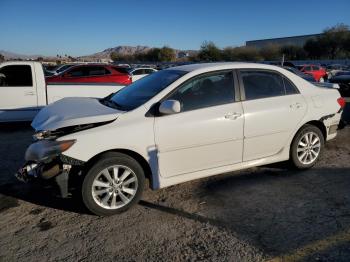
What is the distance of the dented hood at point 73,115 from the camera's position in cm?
390

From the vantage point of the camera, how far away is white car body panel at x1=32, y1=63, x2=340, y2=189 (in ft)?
12.8

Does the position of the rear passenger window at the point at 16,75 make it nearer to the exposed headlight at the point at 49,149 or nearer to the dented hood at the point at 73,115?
the dented hood at the point at 73,115

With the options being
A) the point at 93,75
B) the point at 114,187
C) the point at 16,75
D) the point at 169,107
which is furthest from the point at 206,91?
the point at 93,75

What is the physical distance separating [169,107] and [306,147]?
2474mm

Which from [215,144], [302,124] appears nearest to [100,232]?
[215,144]

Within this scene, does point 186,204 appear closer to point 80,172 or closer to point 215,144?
point 215,144

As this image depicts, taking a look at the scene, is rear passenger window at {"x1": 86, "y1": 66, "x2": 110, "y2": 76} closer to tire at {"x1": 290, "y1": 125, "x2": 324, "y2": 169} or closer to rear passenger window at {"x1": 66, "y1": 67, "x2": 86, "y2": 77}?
rear passenger window at {"x1": 66, "y1": 67, "x2": 86, "y2": 77}

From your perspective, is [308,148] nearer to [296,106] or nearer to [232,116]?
[296,106]

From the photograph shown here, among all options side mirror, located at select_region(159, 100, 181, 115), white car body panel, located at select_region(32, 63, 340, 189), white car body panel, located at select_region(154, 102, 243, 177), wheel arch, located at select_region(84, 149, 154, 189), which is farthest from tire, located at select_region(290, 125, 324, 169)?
wheel arch, located at select_region(84, 149, 154, 189)

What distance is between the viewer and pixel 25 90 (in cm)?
856

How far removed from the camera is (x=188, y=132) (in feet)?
13.7

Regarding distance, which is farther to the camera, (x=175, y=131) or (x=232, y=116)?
(x=232, y=116)

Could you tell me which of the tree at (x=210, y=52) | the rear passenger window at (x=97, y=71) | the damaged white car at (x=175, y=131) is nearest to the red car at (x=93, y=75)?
the rear passenger window at (x=97, y=71)

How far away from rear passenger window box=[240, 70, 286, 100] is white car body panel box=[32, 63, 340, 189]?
0.32 feet
